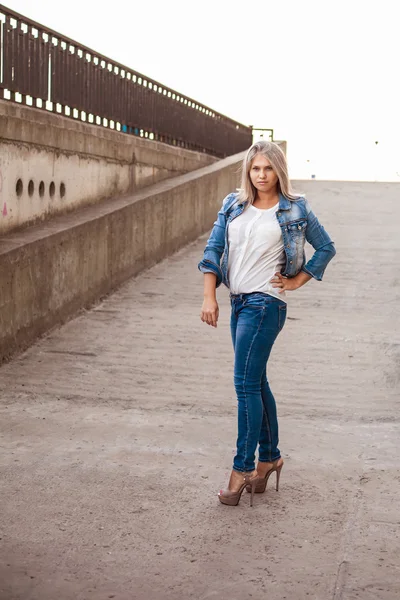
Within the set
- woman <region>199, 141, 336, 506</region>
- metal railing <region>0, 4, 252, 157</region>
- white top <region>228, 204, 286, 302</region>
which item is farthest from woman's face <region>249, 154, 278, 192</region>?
metal railing <region>0, 4, 252, 157</region>

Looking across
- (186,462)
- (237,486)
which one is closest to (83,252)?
(186,462)

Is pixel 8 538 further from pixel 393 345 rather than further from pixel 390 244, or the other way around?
pixel 390 244

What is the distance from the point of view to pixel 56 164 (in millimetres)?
10133

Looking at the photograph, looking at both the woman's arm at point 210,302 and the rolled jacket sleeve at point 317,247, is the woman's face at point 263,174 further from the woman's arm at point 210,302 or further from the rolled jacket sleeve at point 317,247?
the woman's arm at point 210,302

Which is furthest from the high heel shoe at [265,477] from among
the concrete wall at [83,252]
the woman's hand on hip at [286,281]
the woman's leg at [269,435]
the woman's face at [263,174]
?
the concrete wall at [83,252]

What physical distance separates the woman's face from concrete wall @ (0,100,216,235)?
4234 mm

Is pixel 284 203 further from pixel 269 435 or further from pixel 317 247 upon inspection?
pixel 269 435

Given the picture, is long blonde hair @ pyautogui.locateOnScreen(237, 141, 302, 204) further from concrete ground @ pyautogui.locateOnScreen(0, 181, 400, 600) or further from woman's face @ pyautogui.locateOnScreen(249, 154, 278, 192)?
concrete ground @ pyautogui.locateOnScreen(0, 181, 400, 600)

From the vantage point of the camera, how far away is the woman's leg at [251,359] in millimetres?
4809

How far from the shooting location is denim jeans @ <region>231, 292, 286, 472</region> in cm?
481

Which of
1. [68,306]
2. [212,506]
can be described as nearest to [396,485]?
[212,506]

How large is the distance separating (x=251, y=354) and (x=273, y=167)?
0.92 metres

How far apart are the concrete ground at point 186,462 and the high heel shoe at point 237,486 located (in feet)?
0.14

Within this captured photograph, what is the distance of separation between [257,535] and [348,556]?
45 centimetres
